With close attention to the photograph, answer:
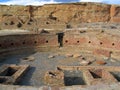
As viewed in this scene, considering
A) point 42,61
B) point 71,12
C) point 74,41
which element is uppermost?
point 71,12

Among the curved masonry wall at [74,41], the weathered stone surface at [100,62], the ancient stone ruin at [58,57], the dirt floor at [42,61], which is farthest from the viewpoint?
the curved masonry wall at [74,41]

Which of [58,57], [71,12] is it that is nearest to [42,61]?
[58,57]

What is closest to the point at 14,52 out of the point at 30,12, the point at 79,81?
the point at 79,81

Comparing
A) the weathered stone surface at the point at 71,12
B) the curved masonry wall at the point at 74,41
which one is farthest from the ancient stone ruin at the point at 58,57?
the weathered stone surface at the point at 71,12

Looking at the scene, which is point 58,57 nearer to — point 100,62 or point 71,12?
point 100,62

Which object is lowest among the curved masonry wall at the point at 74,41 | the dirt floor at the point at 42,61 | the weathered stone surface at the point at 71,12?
the dirt floor at the point at 42,61

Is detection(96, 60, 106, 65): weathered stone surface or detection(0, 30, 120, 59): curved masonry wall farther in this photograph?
detection(0, 30, 120, 59): curved masonry wall

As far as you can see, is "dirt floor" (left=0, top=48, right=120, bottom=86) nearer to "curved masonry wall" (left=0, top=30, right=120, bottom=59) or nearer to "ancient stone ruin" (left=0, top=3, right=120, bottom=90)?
"ancient stone ruin" (left=0, top=3, right=120, bottom=90)

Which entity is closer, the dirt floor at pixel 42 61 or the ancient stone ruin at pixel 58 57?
the ancient stone ruin at pixel 58 57

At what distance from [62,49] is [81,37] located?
1747 millimetres

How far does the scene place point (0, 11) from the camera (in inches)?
1299

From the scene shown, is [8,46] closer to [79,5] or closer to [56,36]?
[56,36]

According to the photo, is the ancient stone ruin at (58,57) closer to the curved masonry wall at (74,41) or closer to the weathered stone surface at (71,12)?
the curved masonry wall at (74,41)

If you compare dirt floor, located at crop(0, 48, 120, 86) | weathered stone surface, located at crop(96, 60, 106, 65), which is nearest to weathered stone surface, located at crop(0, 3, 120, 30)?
dirt floor, located at crop(0, 48, 120, 86)
